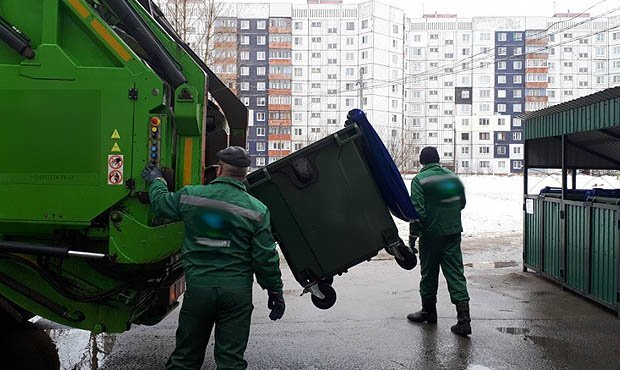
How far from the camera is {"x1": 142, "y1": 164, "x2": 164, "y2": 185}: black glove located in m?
3.40

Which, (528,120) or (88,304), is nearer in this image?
(88,304)

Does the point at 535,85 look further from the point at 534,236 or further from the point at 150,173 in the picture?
the point at 150,173

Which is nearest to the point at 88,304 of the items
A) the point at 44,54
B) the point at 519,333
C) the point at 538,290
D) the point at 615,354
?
the point at 44,54

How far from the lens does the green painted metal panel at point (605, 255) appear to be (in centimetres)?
607

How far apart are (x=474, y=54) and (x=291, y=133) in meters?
25.5

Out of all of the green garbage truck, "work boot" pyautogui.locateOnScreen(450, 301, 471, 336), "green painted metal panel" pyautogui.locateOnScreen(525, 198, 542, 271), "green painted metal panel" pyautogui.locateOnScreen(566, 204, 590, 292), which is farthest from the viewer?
"green painted metal panel" pyautogui.locateOnScreen(525, 198, 542, 271)

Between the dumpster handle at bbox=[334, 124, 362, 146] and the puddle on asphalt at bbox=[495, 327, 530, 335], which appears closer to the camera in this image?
the dumpster handle at bbox=[334, 124, 362, 146]

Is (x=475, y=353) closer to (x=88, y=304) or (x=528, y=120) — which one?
(x=88, y=304)

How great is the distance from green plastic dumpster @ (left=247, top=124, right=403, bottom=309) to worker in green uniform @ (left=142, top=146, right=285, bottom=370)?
66 cm

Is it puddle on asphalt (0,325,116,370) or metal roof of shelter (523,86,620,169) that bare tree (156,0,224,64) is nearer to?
metal roof of shelter (523,86,620,169)

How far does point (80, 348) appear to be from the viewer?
4.95 metres

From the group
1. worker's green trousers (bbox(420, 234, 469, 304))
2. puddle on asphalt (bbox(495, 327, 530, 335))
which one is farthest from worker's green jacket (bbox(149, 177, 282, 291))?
puddle on asphalt (bbox(495, 327, 530, 335))

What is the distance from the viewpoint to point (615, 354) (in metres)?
4.84

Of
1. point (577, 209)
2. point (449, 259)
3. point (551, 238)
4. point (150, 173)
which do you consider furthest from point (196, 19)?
point (150, 173)
